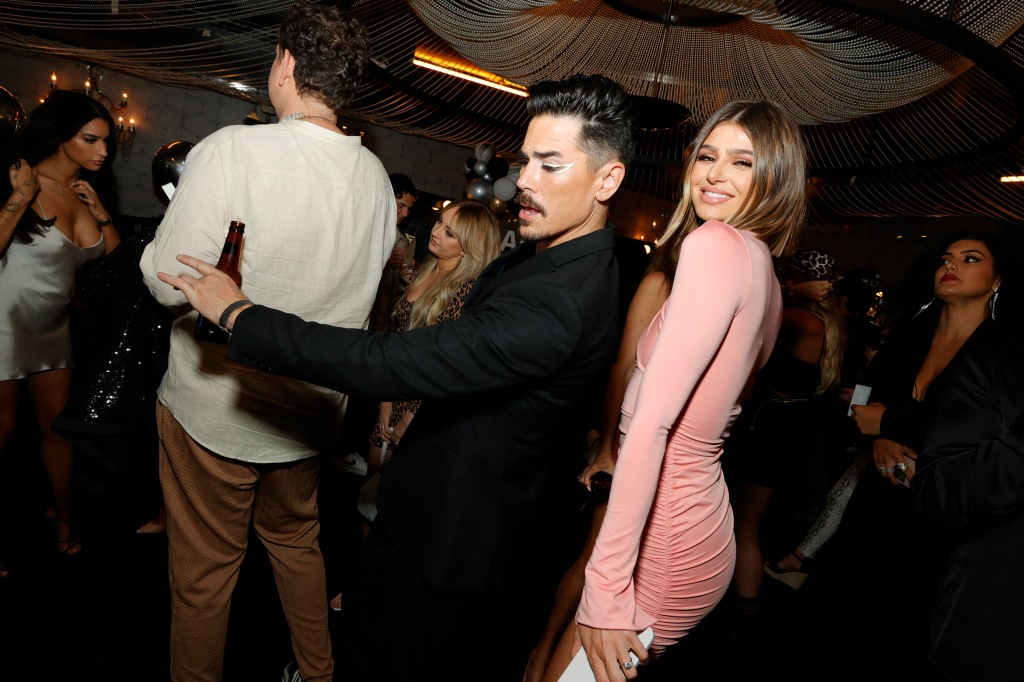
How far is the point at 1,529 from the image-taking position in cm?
261

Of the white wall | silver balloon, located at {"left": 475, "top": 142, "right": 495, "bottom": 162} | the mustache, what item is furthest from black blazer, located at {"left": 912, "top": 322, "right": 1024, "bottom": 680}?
the white wall

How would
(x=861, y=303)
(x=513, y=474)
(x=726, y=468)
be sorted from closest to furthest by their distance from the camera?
(x=513, y=474) → (x=726, y=468) → (x=861, y=303)

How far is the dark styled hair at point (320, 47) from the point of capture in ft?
5.14

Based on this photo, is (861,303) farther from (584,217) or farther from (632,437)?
(632,437)

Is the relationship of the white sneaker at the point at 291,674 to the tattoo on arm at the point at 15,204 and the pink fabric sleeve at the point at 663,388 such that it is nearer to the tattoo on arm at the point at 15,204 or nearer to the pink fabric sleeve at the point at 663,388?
the pink fabric sleeve at the point at 663,388

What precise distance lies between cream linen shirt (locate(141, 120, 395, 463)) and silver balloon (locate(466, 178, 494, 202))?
11.0ft

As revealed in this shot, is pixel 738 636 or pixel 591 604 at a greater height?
pixel 591 604

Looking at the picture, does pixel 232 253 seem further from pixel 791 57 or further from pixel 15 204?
pixel 791 57

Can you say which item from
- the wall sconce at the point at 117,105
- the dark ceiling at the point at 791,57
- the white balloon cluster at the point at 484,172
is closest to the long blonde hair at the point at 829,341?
the dark ceiling at the point at 791,57

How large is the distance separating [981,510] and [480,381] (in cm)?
112

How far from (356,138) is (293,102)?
0.60ft

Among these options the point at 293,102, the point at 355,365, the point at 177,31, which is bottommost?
the point at 355,365

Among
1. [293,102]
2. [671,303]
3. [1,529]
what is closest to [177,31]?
[1,529]

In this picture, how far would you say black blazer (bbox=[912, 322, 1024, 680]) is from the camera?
126cm
